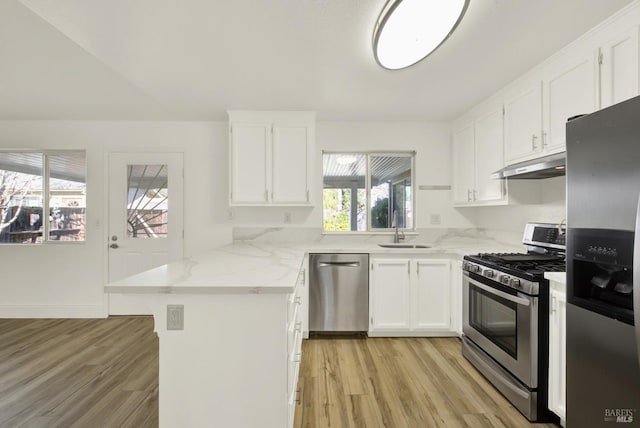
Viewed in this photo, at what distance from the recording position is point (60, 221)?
3.41m

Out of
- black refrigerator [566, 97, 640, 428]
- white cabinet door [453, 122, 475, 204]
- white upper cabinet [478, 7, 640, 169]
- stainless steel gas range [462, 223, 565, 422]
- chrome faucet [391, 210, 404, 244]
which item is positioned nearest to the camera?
black refrigerator [566, 97, 640, 428]

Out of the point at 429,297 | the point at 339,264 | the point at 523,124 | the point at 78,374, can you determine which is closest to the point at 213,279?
the point at 339,264

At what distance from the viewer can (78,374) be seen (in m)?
2.17

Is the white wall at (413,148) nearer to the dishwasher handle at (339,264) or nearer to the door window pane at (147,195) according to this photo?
the dishwasher handle at (339,264)

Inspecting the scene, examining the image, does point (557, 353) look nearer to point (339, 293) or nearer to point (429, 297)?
point (429, 297)

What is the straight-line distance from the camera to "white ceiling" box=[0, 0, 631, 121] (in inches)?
59.4

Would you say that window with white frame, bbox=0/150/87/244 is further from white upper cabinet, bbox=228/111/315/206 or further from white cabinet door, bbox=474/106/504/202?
white cabinet door, bbox=474/106/504/202

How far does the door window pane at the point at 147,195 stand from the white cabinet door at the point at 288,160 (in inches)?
55.9

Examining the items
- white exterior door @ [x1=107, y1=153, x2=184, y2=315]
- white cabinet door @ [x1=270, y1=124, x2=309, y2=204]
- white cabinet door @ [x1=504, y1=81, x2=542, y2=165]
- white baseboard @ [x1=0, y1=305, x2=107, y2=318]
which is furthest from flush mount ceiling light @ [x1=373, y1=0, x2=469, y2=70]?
white baseboard @ [x1=0, y1=305, x2=107, y2=318]

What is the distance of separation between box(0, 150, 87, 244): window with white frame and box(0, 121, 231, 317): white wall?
0.35ft

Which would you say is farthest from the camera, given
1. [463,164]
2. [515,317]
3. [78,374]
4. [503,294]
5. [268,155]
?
[463,164]

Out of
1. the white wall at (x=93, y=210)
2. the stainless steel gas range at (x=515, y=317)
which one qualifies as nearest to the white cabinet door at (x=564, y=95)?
the stainless steel gas range at (x=515, y=317)

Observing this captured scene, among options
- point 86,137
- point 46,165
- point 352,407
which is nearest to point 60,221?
point 46,165

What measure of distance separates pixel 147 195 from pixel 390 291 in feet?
9.86
